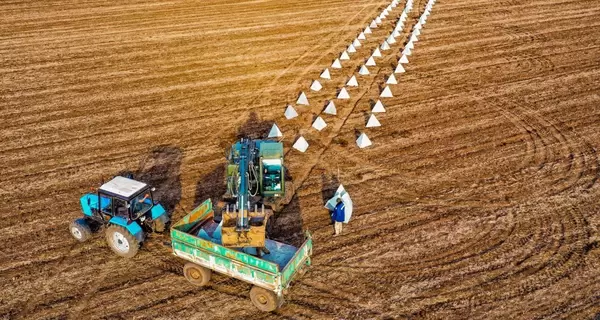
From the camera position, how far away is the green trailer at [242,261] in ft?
36.2

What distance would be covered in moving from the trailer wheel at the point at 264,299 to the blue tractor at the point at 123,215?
11.0 ft

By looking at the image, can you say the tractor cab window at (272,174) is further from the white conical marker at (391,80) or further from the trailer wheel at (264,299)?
the white conical marker at (391,80)

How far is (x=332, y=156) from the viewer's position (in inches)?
702

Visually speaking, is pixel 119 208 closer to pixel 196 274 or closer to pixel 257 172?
pixel 196 274

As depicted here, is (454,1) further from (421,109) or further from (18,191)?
(18,191)

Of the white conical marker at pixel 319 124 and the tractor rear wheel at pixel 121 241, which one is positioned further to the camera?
the white conical marker at pixel 319 124

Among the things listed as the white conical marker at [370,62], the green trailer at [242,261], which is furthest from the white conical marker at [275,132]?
the white conical marker at [370,62]

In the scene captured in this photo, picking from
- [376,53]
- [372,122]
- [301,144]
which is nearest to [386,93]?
[372,122]

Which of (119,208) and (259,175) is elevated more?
(119,208)

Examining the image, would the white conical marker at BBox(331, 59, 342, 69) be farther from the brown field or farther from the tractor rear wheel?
the tractor rear wheel

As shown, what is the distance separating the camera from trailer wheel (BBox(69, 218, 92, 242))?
44.0ft

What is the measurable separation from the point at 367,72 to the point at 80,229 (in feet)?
49.4

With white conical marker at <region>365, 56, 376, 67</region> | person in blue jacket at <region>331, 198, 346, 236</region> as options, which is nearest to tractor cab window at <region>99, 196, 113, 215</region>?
person in blue jacket at <region>331, 198, 346, 236</region>

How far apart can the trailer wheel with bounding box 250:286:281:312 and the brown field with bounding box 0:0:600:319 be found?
25cm
